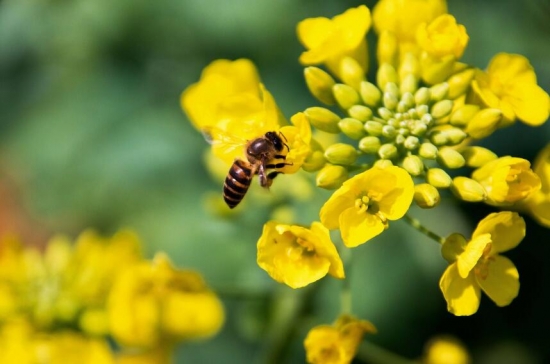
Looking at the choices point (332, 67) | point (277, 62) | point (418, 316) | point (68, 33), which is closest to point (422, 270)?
point (418, 316)

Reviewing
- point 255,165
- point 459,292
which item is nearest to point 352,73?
point 255,165

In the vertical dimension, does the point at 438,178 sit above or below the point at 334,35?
below

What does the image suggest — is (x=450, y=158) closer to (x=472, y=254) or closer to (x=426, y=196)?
(x=426, y=196)

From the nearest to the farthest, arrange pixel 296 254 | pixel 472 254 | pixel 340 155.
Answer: pixel 472 254 → pixel 296 254 → pixel 340 155

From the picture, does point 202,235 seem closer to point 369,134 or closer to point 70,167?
point 70,167

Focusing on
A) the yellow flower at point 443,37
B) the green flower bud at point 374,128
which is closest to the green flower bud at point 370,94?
the green flower bud at point 374,128

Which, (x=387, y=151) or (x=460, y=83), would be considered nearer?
(x=387, y=151)
